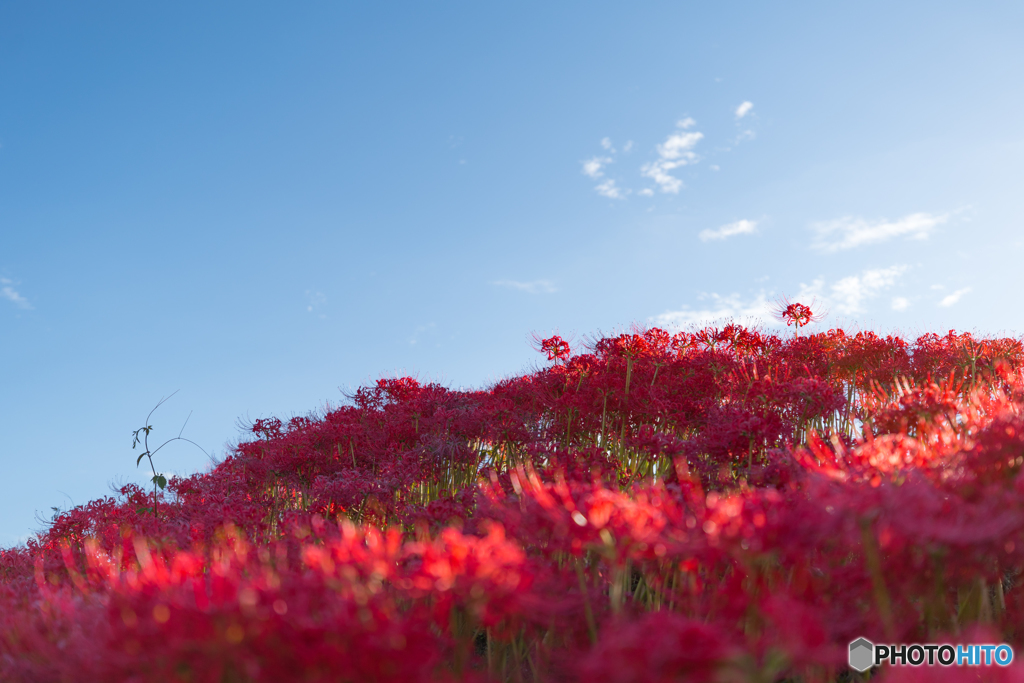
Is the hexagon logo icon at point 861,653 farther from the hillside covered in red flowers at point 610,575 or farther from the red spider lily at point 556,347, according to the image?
the red spider lily at point 556,347

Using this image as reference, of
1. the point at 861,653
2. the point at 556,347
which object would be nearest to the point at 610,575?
the point at 861,653

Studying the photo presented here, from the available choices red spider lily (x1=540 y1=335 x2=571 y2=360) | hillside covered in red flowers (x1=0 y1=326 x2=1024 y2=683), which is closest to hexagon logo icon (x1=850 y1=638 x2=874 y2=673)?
hillside covered in red flowers (x1=0 y1=326 x2=1024 y2=683)

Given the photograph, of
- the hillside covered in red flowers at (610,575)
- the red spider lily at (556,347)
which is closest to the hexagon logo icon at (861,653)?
the hillside covered in red flowers at (610,575)

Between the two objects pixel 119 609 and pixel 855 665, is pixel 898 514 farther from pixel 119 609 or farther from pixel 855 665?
pixel 119 609

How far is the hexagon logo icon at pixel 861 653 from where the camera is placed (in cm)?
294

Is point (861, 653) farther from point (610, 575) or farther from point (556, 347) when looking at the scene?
point (556, 347)

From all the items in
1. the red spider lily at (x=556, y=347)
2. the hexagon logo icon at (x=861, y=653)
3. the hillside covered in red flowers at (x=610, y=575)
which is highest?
the red spider lily at (x=556, y=347)

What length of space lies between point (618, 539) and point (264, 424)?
31.9ft

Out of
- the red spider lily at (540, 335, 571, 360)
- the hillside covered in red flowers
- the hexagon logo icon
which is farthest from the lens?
the red spider lily at (540, 335, 571, 360)

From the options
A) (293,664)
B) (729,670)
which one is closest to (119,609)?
(293,664)

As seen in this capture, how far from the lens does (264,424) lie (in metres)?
11.1

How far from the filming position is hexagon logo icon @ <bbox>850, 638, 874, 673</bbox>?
2941 mm

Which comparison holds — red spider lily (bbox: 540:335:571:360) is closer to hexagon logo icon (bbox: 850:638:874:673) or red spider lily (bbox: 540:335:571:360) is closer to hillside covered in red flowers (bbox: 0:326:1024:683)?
hillside covered in red flowers (bbox: 0:326:1024:683)

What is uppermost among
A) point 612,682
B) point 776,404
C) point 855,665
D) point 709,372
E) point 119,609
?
point 709,372
